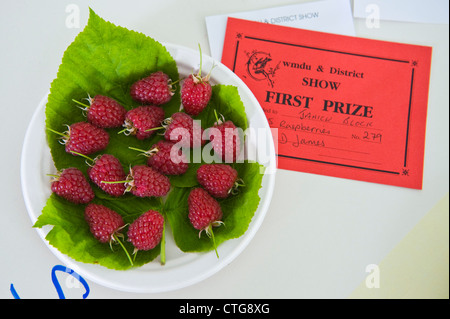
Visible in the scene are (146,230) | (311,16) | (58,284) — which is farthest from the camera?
(311,16)

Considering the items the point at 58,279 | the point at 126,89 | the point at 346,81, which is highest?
the point at 346,81

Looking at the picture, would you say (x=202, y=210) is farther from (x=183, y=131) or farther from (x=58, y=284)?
(x=58, y=284)

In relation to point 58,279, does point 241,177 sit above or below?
above

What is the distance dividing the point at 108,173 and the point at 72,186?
0.06 meters

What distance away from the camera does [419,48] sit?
84cm

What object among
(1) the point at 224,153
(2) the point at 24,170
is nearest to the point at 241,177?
(1) the point at 224,153

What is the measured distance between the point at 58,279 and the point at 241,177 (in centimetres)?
42

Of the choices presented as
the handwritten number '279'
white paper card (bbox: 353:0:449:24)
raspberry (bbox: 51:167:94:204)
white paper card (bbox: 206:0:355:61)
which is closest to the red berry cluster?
raspberry (bbox: 51:167:94:204)

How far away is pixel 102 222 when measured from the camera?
61cm

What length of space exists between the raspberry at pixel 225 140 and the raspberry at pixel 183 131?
0.09 ft

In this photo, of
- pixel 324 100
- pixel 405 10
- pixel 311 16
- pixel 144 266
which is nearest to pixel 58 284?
pixel 144 266

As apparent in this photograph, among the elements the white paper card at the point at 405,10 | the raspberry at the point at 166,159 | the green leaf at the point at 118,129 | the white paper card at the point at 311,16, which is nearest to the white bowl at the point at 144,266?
the green leaf at the point at 118,129

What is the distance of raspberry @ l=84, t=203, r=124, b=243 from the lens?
61 cm
